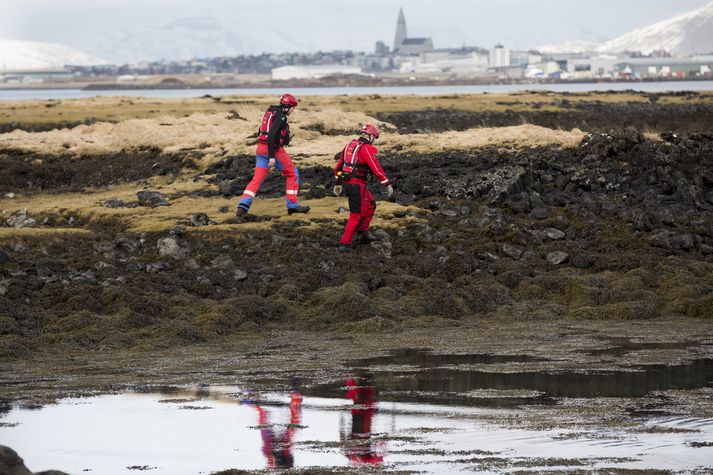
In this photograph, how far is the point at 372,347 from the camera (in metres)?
16.5

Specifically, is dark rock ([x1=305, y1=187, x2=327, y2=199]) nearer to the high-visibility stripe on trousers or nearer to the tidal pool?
the high-visibility stripe on trousers

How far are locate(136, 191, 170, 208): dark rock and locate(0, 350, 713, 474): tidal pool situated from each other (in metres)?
13.9

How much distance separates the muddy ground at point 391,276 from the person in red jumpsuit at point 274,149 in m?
0.57

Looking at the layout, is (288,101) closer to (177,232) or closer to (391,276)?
(177,232)

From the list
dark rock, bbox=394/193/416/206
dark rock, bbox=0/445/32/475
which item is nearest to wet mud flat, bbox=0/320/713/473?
dark rock, bbox=0/445/32/475

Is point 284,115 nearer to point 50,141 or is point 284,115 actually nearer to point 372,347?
point 372,347

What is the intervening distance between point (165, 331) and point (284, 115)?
7.61m

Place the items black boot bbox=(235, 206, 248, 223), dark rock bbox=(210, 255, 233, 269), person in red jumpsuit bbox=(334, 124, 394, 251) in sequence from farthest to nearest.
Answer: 1. black boot bbox=(235, 206, 248, 223)
2. person in red jumpsuit bbox=(334, 124, 394, 251)
3. dark rock bbox=(210, 255, 233, 269)

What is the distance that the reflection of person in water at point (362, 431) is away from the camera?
10.2 metres

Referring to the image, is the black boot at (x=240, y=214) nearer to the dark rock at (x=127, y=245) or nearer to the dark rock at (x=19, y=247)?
the dark rock at (x=127, y=245)

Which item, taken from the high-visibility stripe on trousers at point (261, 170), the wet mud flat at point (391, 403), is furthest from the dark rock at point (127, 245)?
the wet mud flat at point (391, 403)

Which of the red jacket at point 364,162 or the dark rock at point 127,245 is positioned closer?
the red jacket at point 364,162

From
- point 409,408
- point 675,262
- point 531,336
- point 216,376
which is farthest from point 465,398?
point 675,262

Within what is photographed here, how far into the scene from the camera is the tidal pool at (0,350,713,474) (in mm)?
10000
